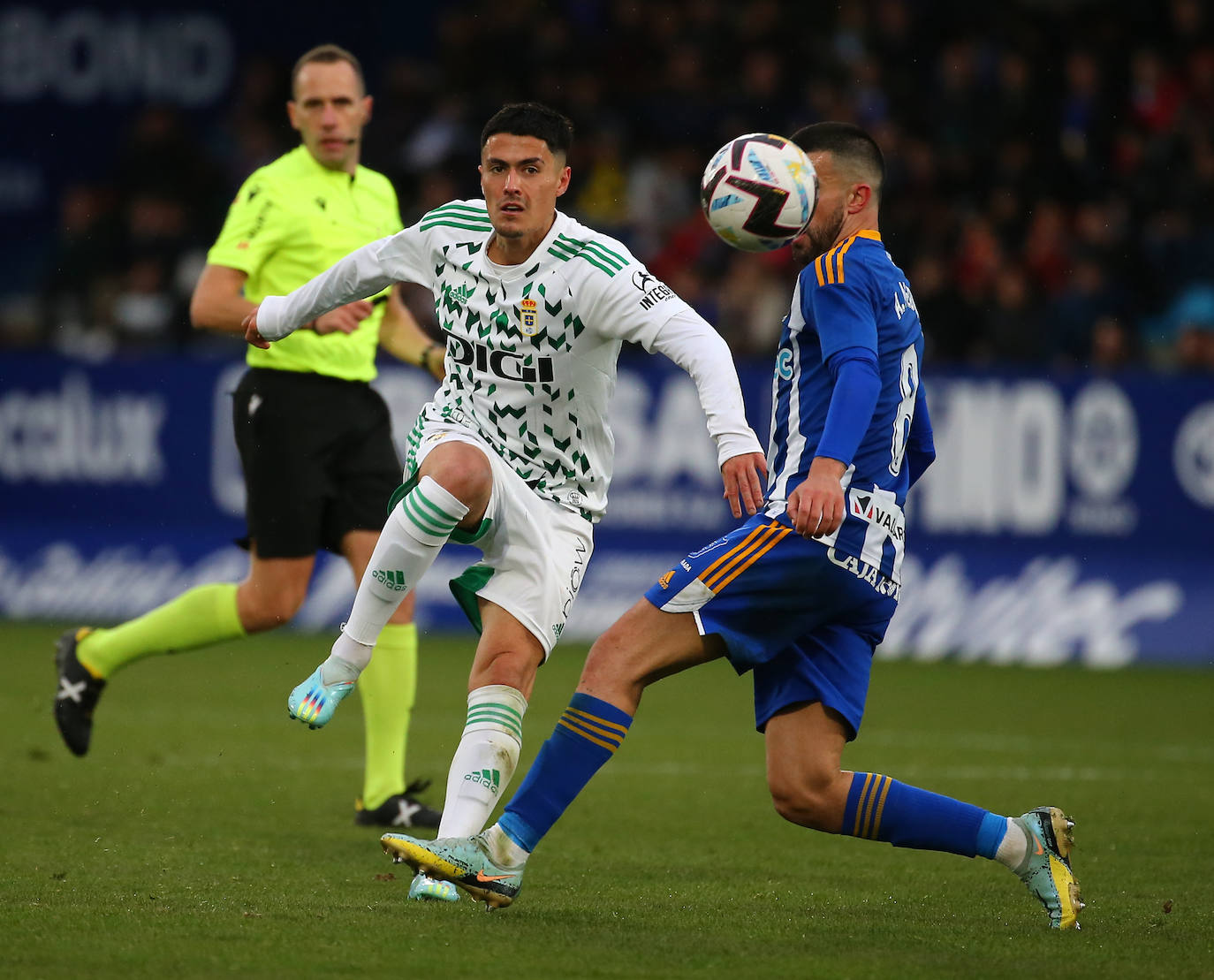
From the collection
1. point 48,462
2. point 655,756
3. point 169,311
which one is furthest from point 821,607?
point 169,311

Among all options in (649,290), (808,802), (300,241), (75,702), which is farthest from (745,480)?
Result: (75,702)

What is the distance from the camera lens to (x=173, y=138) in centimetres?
1777

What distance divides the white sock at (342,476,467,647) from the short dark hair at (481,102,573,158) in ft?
3.39

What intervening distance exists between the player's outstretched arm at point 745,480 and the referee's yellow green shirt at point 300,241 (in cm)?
267

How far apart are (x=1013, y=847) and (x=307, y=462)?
3176 millimetres

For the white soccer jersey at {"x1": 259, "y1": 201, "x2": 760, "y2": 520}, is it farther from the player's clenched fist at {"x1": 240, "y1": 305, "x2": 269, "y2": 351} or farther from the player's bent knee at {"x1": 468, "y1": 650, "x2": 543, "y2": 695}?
the player's bent knee at {"x1": 468, "y1": 650, "x2": 543, "y2": 695}

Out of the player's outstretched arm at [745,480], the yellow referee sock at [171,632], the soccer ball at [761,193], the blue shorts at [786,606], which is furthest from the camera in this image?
the yellow referee sock at [171,632]

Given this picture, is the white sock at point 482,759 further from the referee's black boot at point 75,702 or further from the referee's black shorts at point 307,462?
the referee's black boot at point 75,702

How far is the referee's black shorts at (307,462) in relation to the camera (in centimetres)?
691

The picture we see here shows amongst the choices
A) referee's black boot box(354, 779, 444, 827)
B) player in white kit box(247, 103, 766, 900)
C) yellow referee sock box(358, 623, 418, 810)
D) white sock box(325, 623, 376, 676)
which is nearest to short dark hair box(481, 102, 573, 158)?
player in white kit box(247, 103, 766, 900)

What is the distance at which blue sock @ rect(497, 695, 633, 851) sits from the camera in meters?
4.82

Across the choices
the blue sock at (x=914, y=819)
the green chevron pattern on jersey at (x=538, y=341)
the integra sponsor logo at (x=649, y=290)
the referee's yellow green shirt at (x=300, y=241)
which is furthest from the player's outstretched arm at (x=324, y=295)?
the blue sock at (x=914, y=819)

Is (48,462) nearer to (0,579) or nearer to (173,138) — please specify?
(0,579)

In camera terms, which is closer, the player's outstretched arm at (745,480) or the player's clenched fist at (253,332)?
the player's outstretched arm at (745,480)
